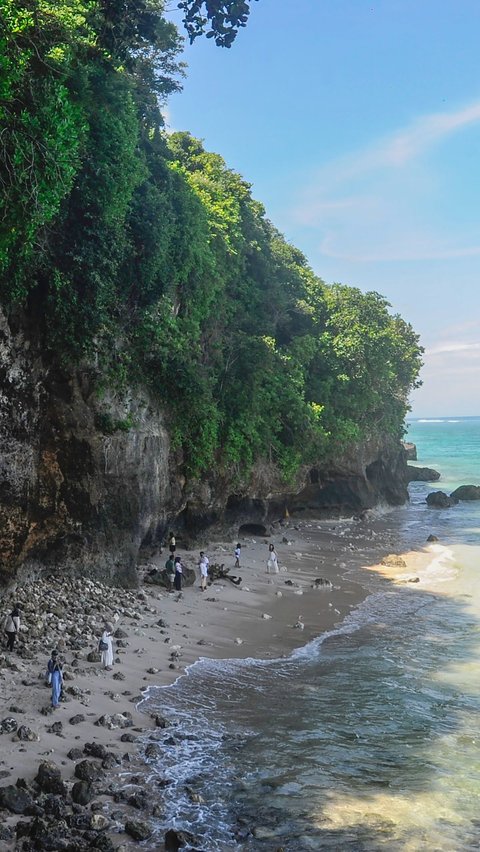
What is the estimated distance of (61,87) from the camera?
43.9 feet

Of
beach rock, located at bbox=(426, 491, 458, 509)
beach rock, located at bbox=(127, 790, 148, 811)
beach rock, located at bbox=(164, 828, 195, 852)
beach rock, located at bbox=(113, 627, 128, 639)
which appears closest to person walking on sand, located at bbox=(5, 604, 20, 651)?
beach rock, located at bbox=(113, 627, 128, 639)

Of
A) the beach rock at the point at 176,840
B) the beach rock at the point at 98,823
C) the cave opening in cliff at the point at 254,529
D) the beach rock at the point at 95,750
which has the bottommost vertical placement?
the beach rock at the point at 176,840

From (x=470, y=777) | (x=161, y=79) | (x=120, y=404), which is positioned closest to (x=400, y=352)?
(x=161, y=79)

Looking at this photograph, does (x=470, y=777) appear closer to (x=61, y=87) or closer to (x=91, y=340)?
(x=91, y=340)

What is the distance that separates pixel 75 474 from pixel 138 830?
1084 cm

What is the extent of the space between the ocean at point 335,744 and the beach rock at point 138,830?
0.58 feet

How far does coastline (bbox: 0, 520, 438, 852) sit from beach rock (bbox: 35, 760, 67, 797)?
0.14 m

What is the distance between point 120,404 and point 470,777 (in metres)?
13.2

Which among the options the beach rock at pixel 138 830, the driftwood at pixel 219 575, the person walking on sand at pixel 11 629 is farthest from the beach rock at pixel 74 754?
the driftwood at pixel 219 575

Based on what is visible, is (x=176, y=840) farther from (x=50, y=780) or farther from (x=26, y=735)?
(x=26, y=735)

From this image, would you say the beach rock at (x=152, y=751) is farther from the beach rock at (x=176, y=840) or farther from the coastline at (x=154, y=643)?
the beach rock at (x=176, y=840)

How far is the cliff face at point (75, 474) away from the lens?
609 inches

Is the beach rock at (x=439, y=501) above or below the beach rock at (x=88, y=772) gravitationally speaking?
above

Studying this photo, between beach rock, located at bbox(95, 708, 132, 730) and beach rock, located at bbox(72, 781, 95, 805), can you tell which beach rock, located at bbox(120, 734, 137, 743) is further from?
beach rock, located at bbox(72, 781, 95, 805)
